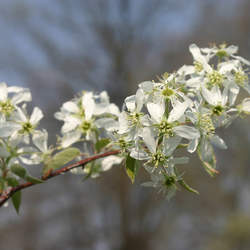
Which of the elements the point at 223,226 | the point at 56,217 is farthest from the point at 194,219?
the point at 56,217

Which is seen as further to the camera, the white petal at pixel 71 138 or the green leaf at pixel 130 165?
the white petal at pixel 71 138

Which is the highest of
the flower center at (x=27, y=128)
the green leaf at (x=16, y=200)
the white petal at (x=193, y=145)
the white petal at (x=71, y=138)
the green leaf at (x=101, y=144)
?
the flower center at (x=27, y=128)

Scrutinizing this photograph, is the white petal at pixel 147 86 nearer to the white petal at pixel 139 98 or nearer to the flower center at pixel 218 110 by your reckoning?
the white petal at pixel 139 98

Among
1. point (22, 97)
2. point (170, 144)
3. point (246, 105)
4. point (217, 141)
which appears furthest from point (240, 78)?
point (22, 97)

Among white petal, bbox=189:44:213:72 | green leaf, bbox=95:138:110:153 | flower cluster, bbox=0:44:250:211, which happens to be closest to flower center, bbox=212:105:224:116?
flower cluster, bbox=0:44:250:211

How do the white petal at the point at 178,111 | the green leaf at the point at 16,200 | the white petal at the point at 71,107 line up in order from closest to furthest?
the white petal at the point at 178,111
the green leaf at the point at 16,200
the white petal at the point at 71,107

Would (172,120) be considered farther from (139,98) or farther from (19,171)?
(19,171)

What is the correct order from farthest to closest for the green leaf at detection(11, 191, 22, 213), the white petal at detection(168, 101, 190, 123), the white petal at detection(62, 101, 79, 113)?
the white petal at detection(62, 101, 79, 113) → the green leaf at detection(11, 191, 22, 213) → the white petal at detection(168, 101, 190, 123)

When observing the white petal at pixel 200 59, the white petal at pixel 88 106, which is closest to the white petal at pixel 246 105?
the white petal at pixel 200 59

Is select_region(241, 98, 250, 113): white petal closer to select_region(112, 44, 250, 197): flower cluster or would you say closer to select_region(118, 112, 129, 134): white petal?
select_region(112, 44, 250, 197): flower cluster

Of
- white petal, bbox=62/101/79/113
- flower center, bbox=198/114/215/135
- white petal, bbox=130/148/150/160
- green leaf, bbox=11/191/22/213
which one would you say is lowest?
green leaf, bbox=11/191/22/213
